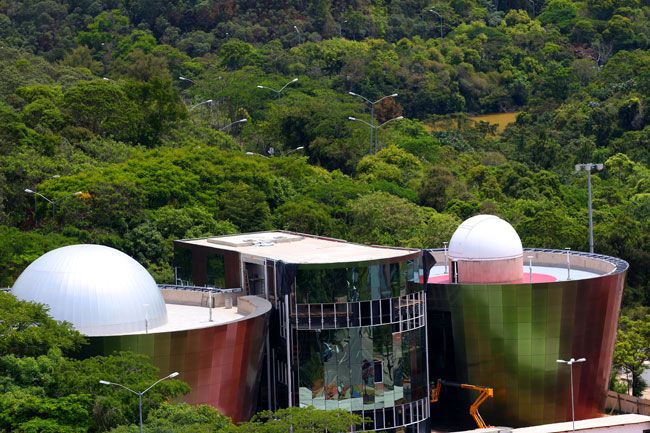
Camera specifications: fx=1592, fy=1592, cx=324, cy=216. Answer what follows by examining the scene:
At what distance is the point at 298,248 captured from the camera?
2827 inches

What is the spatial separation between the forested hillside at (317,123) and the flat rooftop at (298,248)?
490 inches

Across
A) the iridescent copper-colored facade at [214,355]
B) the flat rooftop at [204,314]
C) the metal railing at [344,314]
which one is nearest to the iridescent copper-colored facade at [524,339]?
the metal railing at [344,314]

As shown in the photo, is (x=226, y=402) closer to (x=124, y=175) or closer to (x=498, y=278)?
(x=498, y=278)

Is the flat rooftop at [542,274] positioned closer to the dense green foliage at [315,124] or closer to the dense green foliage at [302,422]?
the dense green foliage at [302,422]

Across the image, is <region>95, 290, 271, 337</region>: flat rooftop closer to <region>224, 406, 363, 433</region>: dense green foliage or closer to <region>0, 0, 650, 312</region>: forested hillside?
<region>224, 406, 363, 433</region>: dense green foliage

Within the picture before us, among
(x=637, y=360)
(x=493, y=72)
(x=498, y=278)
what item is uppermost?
(x=493, y=72)

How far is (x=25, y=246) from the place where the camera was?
8444 centimetres

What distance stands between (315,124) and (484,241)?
56.2 metres

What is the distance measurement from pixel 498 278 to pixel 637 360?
46.5ft

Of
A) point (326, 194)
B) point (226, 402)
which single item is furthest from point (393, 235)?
point (226, 402)

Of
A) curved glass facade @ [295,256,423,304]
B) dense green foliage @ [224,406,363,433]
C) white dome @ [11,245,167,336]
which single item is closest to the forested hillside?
white dome @ [11,245,167,336]

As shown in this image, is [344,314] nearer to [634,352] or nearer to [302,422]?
[302,422]

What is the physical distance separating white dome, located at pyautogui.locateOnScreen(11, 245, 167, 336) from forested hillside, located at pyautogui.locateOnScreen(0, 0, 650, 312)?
769 inches

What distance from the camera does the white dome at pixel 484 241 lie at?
7000cm
